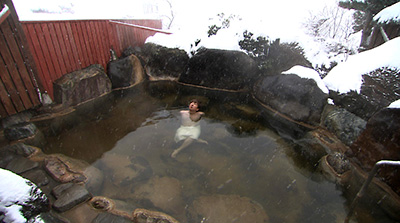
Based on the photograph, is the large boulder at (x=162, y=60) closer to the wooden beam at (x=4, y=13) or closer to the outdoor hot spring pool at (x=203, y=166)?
the outdoor hot spring pool at (x=203, y=166)

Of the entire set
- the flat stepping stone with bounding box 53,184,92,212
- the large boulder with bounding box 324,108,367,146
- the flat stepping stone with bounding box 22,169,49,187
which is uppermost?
the large boulder with bounding box 324,108,367,146

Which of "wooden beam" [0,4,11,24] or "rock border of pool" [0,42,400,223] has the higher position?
"wooden beam" [0,4,11,24]

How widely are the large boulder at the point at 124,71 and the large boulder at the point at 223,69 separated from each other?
2.37 meters

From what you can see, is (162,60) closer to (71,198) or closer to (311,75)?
(311,75)

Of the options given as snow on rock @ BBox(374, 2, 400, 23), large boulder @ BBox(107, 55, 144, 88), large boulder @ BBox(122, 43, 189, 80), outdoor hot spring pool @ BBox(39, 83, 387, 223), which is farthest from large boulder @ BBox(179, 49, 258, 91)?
snow on rock @ BBox(374, 2, 400, 23)

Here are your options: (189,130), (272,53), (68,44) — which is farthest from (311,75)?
(68,44)

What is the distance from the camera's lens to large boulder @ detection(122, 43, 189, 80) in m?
8.55

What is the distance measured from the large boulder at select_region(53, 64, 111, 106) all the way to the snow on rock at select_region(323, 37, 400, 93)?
285 inches

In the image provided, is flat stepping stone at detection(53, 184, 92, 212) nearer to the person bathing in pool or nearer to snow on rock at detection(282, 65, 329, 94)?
the person bathing in pool

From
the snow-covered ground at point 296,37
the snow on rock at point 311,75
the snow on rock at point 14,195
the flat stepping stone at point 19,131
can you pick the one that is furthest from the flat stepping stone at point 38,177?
the snow on rock at point 311,75

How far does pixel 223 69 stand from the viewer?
782 centimetres

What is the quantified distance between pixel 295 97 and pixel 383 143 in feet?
9.29

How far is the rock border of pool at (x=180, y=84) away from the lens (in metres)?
3.00

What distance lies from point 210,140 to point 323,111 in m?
3.24
